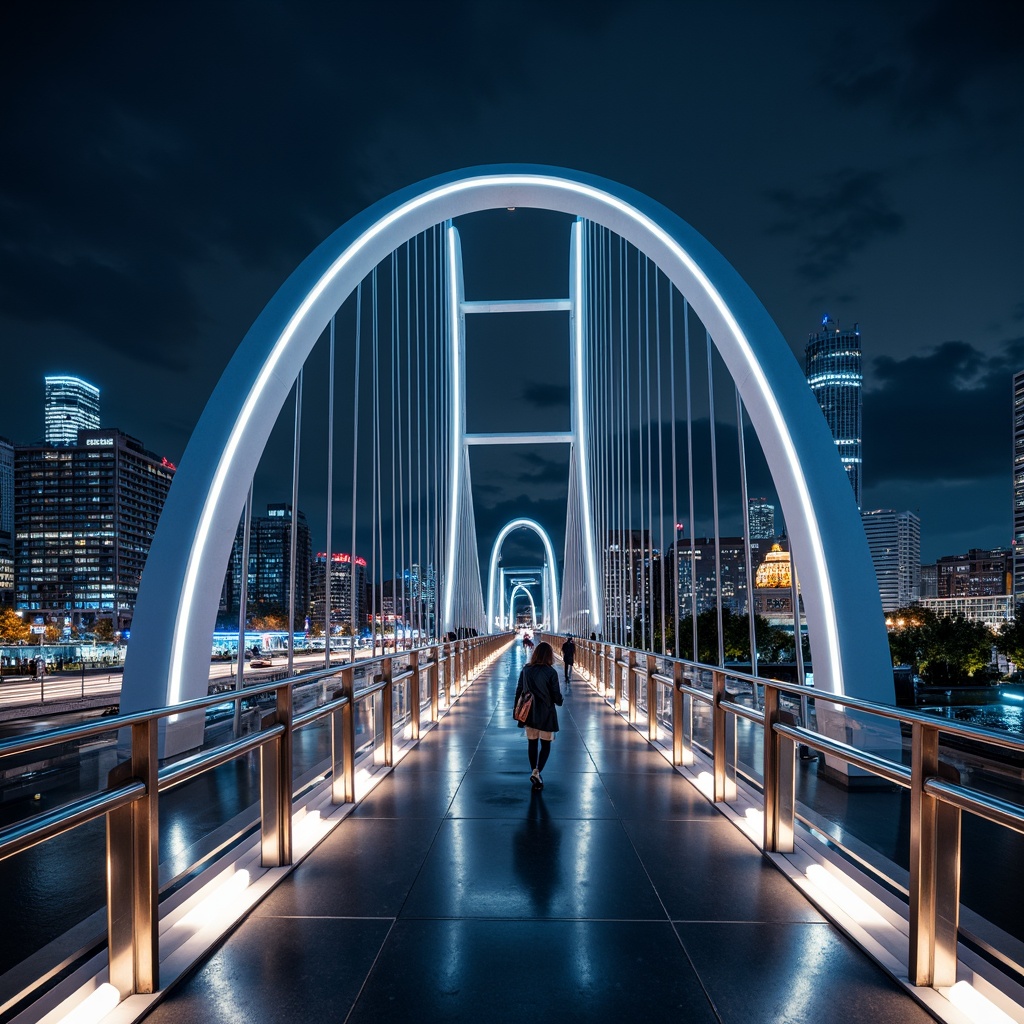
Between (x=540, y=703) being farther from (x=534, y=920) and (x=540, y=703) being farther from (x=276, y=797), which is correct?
(x=534, y=920)

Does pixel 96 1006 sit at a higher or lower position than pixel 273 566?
higher

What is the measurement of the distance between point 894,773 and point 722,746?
254cm

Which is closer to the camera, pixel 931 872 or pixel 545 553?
pixel 931 872

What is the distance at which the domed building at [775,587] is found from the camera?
104 meters

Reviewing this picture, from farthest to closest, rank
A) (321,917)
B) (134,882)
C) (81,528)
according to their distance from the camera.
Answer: (81,528) < (321,917) < (134,882)

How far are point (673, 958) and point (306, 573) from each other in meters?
131

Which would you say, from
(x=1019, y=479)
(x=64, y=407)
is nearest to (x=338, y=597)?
(x=1019, y=479)

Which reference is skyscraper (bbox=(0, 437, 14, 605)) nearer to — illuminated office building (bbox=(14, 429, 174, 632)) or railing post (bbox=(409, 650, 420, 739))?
illuminated office building (bbox=(14, 429, 174, 632))

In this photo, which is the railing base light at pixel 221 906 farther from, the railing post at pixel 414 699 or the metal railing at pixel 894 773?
the railing post at pixel 414 699

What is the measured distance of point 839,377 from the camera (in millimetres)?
190500

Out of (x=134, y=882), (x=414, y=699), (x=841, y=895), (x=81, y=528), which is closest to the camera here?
(x=134, y=882)

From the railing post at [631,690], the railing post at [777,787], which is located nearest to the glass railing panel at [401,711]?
the railing post at [631,690]

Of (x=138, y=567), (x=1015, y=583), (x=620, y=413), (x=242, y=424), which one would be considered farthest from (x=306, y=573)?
(x=242, y=424)

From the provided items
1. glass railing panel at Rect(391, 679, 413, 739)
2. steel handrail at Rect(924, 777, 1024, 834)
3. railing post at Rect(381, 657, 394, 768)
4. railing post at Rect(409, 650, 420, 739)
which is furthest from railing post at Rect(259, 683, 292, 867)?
railing post at Rect(409, 650, 420, 739)
